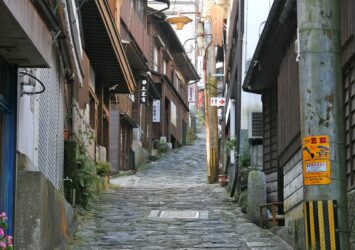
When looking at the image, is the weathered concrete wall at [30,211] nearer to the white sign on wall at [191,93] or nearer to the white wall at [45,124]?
the white wall at [45,124]

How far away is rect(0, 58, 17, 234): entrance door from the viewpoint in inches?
388

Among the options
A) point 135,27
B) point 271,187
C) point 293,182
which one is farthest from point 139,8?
point 293,182

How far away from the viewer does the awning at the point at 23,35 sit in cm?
771

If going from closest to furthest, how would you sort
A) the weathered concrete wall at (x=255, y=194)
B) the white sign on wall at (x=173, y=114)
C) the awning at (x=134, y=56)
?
the weathered concrete wall at (x=255, y=194)
the awning at (x=134, y=56)
the white sign on wall at (x=173, y=114)

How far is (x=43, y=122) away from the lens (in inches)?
524

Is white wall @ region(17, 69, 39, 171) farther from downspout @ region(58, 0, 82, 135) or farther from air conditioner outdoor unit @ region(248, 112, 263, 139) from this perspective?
air conditioner outdoor unit @ region(248, 112, 263, 139)

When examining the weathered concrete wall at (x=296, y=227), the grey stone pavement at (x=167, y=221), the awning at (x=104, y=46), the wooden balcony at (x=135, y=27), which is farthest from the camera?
the wooden balcony at (x=135, y=27)

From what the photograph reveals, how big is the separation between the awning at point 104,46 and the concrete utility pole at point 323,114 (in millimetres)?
13456

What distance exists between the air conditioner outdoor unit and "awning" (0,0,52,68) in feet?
44.1

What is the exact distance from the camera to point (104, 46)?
2178cm

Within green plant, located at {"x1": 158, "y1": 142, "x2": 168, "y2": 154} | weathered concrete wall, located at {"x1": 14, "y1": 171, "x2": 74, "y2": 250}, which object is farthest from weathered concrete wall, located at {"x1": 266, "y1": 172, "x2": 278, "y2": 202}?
green plant, located at {"x1": 158, "y1": 142, "x2": 168, "y2": 154}

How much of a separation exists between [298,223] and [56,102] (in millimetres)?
5693

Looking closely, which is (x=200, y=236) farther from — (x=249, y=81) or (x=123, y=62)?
(x=123, y=62)

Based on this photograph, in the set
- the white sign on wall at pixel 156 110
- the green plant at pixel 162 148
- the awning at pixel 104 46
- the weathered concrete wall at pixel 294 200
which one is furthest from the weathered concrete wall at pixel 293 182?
the green plant at pixel 162 148
